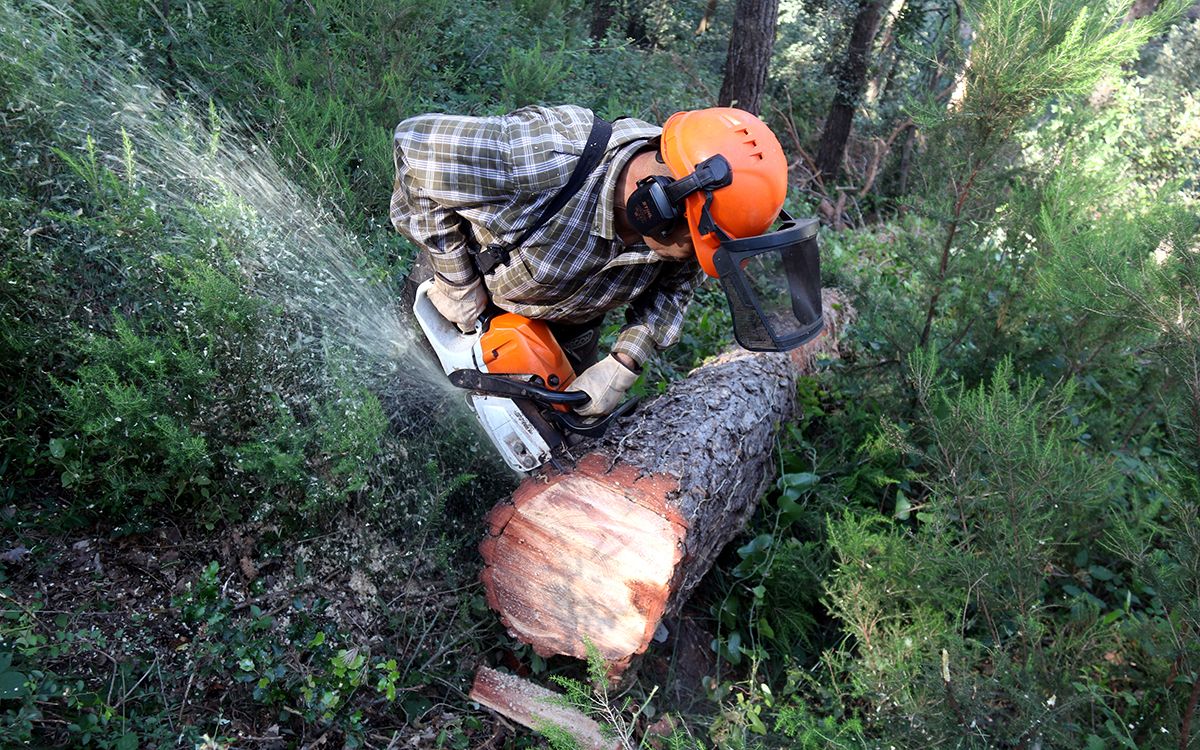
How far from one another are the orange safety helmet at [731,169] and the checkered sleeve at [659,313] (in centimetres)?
55

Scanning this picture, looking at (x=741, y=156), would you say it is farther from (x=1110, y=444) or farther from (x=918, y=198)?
(x=1110, y=444)

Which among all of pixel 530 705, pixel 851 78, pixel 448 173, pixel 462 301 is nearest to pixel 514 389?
pixel 462 301

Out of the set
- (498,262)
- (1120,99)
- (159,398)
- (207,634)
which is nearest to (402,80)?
(498,262)

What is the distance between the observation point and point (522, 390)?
2961 mm

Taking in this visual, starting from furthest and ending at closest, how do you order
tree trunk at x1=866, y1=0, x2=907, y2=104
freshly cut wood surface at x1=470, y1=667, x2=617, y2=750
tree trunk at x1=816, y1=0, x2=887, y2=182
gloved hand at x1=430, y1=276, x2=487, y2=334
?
tree trunk at x1=866, y1=0, x2=907, y2=104, tree trunk at x1=816, y1=0, x2=887, y2=182, gloved hand at x1=430, y1=276, x2=487, y2=334, freshly cut wood surface at x1=470, y1=667, x2=617, y2=750

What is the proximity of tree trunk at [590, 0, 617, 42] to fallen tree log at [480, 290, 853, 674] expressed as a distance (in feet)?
27.1

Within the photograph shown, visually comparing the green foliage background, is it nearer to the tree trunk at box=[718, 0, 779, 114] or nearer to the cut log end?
the cut log end

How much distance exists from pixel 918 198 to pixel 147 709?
3.80 metres

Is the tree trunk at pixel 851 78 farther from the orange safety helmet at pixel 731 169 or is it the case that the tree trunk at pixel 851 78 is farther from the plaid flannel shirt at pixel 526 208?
the orange safety helmet at pixel 731 169

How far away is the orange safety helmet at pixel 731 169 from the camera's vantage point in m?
2.55

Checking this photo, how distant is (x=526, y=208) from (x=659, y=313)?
0.72 metres

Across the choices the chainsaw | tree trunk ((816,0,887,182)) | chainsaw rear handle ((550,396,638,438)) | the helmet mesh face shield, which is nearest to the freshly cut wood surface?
the chainsaw

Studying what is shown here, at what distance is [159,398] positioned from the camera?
2.68 metres

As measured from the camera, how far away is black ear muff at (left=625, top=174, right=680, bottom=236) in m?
2.59
